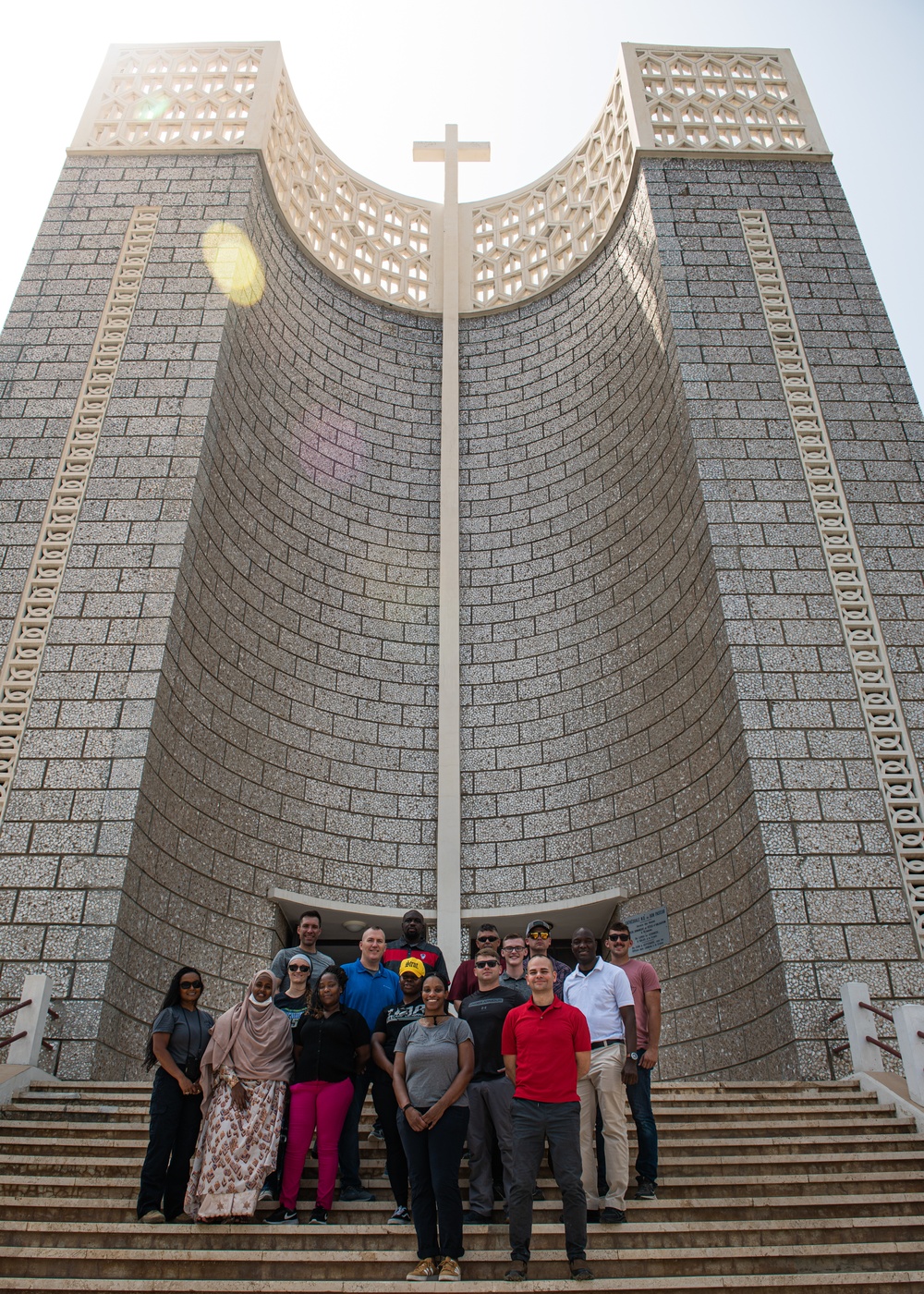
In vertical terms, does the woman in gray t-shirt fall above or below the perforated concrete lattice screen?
below

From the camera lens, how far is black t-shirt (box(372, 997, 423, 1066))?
14.3ft

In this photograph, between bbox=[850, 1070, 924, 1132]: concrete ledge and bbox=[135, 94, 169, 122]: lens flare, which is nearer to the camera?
bbox=[850, 1070, 924, 1132]: concrete ledge

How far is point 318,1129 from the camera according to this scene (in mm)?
4129

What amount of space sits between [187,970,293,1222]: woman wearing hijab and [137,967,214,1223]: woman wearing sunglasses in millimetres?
84

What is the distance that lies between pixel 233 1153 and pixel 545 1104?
4.24ft

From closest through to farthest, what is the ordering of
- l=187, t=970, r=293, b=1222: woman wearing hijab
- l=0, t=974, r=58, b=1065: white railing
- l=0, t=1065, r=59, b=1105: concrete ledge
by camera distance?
1. l=187, t=970, r=293, b=1222: woman wearing hijab
2. l=0, t=1065, r=59, b=1105: concrete ledge
3. l=0, t=974, r=58, b=1065: white railing

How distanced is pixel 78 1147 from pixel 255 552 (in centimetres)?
610

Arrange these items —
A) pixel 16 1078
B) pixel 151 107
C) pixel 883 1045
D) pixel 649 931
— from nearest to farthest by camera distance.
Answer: pixel 16 1078 → pixel 883 1045 → pixel 649 931 → pixel 151 107

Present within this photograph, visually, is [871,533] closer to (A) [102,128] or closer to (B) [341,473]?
(B) [341,473]

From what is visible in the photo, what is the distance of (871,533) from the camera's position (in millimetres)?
8523

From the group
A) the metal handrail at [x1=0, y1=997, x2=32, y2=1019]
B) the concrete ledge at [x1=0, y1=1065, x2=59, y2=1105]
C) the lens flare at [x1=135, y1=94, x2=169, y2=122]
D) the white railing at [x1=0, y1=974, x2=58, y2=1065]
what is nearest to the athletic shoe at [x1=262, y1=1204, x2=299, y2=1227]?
the concrete ledge at [x1=0, y1=1065, x2=59, y2=1105]

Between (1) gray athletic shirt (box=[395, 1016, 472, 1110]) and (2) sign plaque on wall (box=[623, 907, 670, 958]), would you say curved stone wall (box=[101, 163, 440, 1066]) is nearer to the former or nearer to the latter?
(2) sign plaque on wall (box=[623, 907, 670, 958])

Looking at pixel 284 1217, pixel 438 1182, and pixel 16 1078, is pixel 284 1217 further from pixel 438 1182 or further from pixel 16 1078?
pixel 16 1078

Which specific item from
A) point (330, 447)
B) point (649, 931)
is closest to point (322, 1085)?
point (649, 931)
